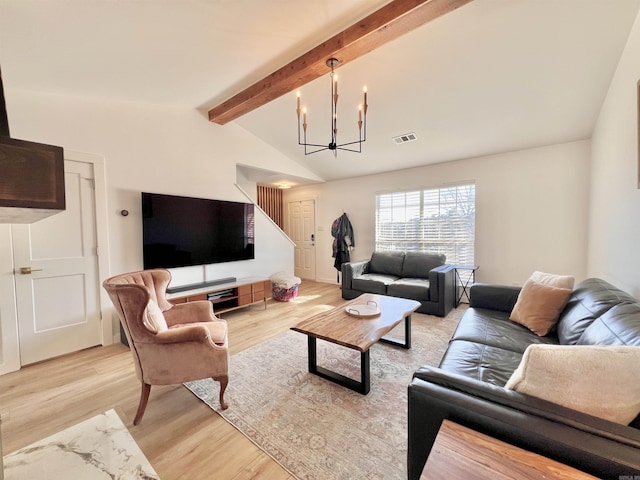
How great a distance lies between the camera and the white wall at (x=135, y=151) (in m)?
2.43

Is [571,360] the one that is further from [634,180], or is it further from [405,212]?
[405,212]

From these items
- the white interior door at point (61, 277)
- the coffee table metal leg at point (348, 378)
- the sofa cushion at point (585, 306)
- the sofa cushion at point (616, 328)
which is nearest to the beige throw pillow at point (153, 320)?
the coffee table metal leg at point (348, 378)

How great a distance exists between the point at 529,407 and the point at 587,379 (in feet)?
0.68

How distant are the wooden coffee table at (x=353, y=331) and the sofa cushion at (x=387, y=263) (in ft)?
6.08

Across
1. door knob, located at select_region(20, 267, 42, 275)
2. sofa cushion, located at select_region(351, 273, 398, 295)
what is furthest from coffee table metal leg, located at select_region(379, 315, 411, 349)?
door knob, located at select_region(20, 267, 42, 275)

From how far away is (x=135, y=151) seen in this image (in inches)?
122

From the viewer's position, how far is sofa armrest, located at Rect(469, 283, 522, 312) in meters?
2.45

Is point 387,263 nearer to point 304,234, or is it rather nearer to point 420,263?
point 420,263

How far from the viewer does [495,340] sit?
74.0 inches

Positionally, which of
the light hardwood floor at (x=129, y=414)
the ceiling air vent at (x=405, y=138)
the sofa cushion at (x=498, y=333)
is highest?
the ceiling air vent at (x=405, y=138)

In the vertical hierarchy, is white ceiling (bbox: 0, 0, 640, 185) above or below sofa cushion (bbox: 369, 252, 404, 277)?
above

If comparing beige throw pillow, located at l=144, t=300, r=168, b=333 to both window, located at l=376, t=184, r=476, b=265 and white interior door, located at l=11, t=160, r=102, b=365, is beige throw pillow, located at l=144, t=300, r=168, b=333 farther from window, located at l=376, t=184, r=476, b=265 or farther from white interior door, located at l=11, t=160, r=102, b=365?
window, located at l=376, t=184, r=476, b=265

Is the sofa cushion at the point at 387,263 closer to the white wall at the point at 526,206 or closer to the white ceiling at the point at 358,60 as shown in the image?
the white wall at the point at 526,206

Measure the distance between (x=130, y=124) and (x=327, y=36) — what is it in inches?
97.1
